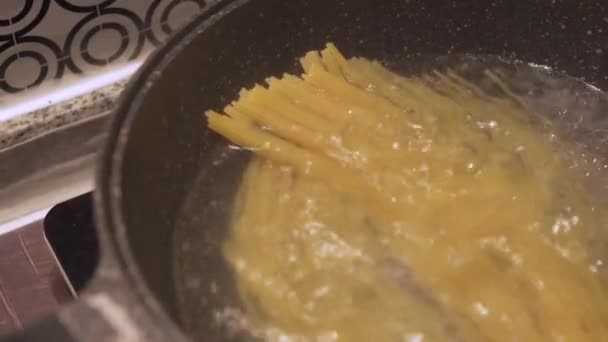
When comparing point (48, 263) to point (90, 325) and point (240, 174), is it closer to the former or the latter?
point (240, 174)

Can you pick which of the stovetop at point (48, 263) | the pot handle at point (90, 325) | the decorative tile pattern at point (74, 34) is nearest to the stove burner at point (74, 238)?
the stovetop at point (48, 263)

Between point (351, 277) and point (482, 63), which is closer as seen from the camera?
point (351, 277)

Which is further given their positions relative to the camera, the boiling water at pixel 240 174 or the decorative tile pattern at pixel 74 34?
the decorative tile pattern at pixel 74 34

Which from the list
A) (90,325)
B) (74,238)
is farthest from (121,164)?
(74,238)

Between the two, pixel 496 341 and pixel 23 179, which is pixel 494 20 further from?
pixel 23 179

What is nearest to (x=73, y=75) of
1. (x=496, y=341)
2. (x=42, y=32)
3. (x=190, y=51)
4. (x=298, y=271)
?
(x=42, y=32)

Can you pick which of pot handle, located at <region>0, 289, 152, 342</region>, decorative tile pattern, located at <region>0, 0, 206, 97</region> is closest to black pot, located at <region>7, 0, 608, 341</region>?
pot handle, located at <region>0, 289, 152, 342</region>

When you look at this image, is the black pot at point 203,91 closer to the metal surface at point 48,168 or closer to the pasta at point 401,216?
the pasta at point 401,216
